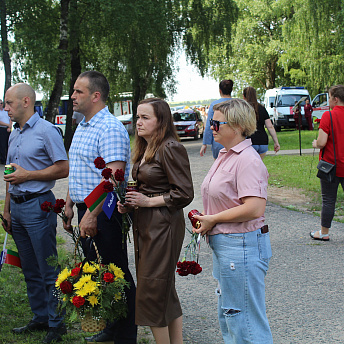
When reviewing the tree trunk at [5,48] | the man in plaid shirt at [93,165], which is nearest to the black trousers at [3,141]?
the tree trunk at [5,48]

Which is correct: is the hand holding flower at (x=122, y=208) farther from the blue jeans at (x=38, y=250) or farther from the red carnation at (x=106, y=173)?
the blue jeans at (x=38, y=250)

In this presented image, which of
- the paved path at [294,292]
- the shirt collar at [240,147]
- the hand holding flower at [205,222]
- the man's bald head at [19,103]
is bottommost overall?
the paved path at [294,292]

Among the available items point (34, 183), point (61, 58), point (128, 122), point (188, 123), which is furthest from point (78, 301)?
point (128, 122)

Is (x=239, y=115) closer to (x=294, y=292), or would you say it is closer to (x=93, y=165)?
(x=93, y=165)

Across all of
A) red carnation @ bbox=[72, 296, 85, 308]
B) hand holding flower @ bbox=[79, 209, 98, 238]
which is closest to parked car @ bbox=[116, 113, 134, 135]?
hand holding flower @ bbox=[79, 209, 98, 238]

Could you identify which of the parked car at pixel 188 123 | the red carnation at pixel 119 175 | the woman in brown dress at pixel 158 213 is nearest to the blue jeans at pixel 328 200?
the woman in brown dress at pixel 158 213

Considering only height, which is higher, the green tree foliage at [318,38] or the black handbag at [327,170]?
the green tree foliage at [318,38]

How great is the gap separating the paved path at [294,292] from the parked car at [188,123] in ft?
69.5

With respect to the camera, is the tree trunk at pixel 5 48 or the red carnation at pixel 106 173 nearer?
the red carnation at pixel 106 173

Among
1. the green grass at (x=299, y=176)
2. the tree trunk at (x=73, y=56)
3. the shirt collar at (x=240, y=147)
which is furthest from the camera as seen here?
the tree trunk at (x=73, y=56)

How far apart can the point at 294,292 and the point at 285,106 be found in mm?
29747

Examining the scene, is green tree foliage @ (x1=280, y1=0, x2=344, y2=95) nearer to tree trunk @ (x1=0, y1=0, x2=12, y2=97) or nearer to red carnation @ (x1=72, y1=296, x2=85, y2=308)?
tree trunk @ (x1=0, y1=0, x2=12, y2=97)

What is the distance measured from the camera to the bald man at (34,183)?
432cm

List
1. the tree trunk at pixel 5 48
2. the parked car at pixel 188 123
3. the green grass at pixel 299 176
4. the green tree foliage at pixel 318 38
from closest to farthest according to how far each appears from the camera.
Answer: the green grass at pixel 299 176 < the tree trunk at pixel 5 48 < the parked car at pixel 188 123 < the green tree foliage at pixel 318 38
